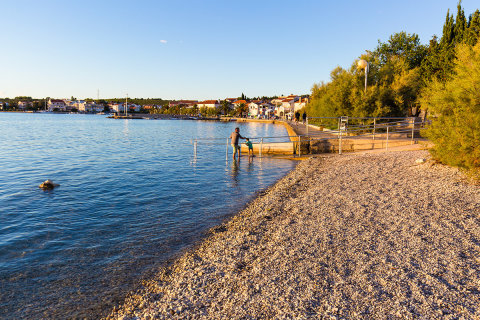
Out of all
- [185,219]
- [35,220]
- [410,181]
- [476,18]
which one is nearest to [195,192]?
[185,219]

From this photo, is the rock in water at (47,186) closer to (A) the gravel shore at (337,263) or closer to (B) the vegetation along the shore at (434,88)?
(A) the gravel shore at (337,263)

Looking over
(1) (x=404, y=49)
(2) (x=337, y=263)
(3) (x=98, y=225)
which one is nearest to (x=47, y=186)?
(3) (x=98, y=225)

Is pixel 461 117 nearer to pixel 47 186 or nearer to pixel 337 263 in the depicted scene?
pixel 337 263

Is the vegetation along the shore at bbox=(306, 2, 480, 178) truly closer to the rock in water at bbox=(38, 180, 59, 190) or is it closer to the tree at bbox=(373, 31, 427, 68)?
the tree at bbox=(373, 31, 427, 68)

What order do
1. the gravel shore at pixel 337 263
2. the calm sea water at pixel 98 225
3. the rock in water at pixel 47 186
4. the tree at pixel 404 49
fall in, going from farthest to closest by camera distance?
the tree at pixel 404 49
the rock in water at pixel 47 186
the calm sea water at pixel 98 225
the gravel shore at pixel 337 263

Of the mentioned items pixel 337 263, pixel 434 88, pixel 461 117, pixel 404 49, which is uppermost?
pixel 404 49

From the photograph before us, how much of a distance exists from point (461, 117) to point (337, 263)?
794cm

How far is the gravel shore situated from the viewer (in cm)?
418

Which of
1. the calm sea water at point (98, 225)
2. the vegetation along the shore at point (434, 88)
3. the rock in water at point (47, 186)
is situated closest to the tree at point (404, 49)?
the vegetation along the shore at point (434, 88)

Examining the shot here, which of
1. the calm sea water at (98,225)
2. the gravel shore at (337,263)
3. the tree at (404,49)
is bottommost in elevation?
the calm sea water at (98,225)

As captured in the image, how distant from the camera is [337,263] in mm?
5352

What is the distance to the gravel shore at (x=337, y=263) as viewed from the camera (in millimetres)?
4180

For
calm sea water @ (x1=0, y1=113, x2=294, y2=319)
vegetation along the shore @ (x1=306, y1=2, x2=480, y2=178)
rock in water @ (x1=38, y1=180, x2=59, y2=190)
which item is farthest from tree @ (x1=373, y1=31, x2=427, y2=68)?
rock in water @ (x1=38, y1=180, x2=59, y2=190)

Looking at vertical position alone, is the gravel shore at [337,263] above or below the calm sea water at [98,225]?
above
